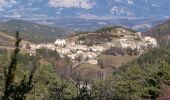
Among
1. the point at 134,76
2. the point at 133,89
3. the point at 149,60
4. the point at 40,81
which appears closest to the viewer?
the point at 133,89

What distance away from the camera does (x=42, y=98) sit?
7700 cm

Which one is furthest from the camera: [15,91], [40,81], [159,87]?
[40,81]

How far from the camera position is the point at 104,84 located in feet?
307

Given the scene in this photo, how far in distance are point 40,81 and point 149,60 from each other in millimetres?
101637

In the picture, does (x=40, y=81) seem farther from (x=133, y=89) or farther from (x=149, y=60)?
(x=149, y=60)

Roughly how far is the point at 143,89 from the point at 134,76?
2165 cm

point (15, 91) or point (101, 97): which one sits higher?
point (15, 91)

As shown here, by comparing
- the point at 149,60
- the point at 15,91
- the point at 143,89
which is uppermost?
the point at 15,91

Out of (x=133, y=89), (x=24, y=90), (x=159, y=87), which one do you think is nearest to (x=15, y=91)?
(x=24, y=90)

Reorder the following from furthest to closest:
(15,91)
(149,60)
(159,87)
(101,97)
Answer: (149,60) < (101,97) < (159,87) < (15,91)

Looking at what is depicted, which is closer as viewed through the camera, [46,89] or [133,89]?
[133,89]

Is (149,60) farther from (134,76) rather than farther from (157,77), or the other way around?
(157,77)

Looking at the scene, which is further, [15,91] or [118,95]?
[118,95]

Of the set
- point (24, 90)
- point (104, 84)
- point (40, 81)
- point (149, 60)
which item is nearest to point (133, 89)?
point (104, 84)
